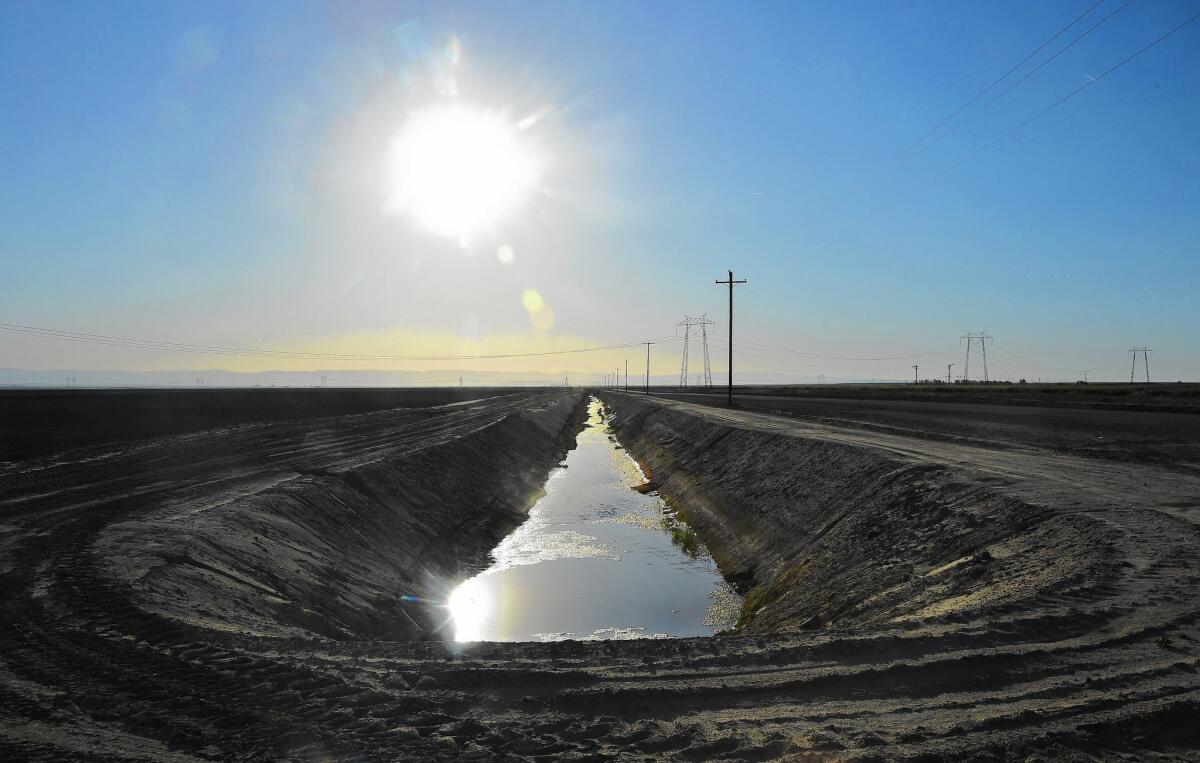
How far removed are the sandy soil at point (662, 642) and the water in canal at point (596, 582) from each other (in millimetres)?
1182

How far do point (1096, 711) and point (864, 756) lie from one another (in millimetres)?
1998

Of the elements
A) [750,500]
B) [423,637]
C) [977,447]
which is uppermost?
[977,447]

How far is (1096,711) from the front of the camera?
520cm

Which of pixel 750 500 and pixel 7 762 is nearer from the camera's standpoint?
pixel 7 762

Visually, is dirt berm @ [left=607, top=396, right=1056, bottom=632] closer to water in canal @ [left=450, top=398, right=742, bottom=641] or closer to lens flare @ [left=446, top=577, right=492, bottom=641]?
water in canal @ [left=450, top=398, right=742, bottom=641]

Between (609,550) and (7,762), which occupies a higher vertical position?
(7,762)

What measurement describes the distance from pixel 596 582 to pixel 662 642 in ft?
33.4

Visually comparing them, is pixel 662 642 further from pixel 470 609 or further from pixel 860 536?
pixel 470 609

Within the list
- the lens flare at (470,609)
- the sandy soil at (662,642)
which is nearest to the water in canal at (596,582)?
the lens flare at (470,609)

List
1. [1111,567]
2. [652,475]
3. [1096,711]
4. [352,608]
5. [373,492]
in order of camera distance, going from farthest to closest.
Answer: [652,475], [373,492], [352,608], [1111,567], [1096,711]

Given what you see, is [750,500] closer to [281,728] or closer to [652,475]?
[652,475]

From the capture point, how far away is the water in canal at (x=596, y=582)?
1422cm

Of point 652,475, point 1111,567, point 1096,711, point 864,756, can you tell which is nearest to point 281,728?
point 864,756

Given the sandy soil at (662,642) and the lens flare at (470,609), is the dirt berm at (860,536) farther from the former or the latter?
the lens flare at (470,609)
